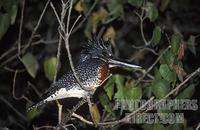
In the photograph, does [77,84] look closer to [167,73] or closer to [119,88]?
[119,88]

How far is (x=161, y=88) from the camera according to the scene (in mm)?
3031

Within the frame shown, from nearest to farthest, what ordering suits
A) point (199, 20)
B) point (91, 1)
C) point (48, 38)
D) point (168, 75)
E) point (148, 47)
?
point (168, 75), point (148, 47), point (91, 1), point (48, 38), point (199, 20)

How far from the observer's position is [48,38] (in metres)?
5.33

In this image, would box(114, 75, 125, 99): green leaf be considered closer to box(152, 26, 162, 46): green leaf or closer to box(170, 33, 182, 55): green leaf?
box(152, 26, 162, 46): green leaf

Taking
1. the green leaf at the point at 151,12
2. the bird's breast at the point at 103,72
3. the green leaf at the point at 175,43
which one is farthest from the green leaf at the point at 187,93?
the green leaf at the point at 151,12

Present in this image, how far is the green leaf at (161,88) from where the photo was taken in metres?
3.03

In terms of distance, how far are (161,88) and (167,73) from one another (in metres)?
0.11

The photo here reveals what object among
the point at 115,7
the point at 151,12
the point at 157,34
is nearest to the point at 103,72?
the point at 157,34

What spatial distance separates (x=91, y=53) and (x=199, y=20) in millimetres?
2556

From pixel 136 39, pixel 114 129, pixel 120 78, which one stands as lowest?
pixel 114 129

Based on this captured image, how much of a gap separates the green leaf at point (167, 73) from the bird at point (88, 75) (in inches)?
12.5

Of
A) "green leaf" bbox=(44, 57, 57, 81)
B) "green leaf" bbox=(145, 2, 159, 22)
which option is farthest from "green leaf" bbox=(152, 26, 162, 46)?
"green leaf" bbox=(44, 57, 57, 81)

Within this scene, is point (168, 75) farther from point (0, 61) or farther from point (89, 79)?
point (0, 61)

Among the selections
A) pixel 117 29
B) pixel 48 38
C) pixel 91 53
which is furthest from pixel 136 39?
pixel 91 53
